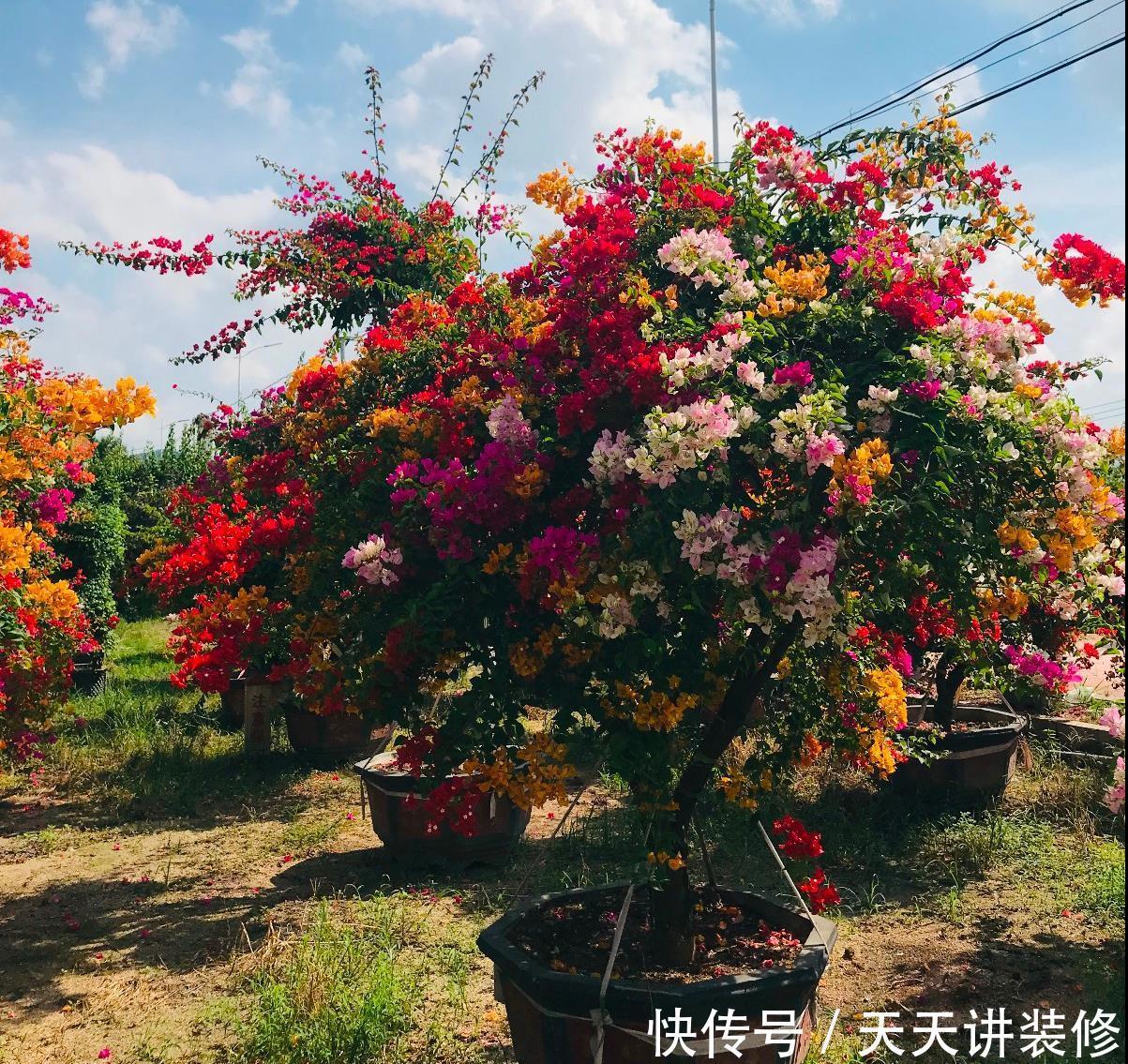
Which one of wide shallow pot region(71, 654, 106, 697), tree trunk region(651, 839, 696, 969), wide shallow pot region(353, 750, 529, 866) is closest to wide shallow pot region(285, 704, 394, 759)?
wide shallow pot region(353, 750, 529, 866)

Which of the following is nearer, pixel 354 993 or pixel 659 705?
pixel 659 705

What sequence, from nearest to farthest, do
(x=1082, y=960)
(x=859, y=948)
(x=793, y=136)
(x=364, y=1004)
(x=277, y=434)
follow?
(x=793, y=136) → (x=364, y=1004) → (x=1082, y=960) → (x=859, y=948) → (x=277, y=434)

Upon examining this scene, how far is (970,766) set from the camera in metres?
6.09

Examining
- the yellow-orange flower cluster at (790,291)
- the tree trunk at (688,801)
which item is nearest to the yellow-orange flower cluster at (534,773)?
the tree trunk at (688,801)

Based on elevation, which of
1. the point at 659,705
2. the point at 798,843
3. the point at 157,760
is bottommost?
the point at 157,760

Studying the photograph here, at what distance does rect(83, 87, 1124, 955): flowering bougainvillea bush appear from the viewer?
2.84m

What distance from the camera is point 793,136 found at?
3477 mm

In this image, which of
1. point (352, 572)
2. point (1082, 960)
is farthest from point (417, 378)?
point (1082, 960)

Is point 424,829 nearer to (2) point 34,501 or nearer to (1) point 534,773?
(1) point 534,773

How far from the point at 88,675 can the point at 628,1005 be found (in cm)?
956

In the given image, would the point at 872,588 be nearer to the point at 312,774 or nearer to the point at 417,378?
the point at 417,378

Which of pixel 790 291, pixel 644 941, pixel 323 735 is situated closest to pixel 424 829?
pixel 644 941

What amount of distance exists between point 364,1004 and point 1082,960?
2995 mm

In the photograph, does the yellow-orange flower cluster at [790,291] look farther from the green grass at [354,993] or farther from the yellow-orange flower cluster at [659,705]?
the green grass at [354,993]
